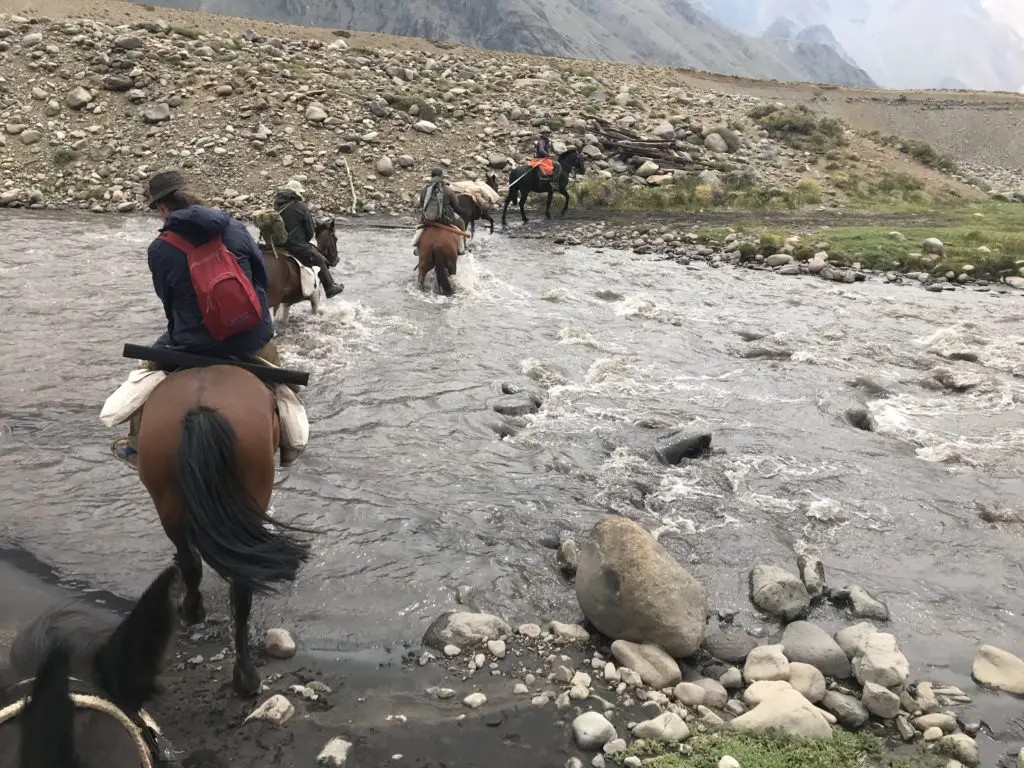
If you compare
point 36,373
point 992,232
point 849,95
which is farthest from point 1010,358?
point 849,95

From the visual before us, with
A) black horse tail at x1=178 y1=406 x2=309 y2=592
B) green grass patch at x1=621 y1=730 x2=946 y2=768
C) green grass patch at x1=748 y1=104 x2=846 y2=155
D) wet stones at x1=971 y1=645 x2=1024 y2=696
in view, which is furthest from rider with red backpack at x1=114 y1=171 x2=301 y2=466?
green grass patch at x1=748 y1=104 x2=846 y2=155

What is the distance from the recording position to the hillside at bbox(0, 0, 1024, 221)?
20.0m

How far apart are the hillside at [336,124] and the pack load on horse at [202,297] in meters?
15.9

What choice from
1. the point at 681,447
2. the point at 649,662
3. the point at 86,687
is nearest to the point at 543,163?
the point at 681,447

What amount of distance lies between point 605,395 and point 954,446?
3.81 metres

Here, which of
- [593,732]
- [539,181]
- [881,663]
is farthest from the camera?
[539,181]

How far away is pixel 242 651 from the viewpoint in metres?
3.74

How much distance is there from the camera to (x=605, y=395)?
28.1 feet

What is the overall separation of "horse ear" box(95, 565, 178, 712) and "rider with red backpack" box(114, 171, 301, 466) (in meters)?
2.09

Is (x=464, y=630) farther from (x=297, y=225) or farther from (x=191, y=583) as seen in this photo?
(x=297, y=225)

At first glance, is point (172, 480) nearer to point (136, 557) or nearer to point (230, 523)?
point (230, 523)

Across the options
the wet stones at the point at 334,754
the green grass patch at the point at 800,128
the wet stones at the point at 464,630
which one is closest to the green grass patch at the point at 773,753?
the wet stones at the point at 464,630

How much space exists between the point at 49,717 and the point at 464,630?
2.75m

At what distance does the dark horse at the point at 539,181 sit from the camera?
65.3 ft
